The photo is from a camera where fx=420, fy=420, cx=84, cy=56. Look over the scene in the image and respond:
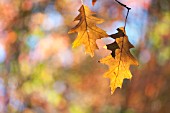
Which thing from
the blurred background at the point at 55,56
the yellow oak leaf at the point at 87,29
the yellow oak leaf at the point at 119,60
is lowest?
the blurred background at the point at 55,56

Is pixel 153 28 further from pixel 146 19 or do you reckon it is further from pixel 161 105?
pixel 161 105

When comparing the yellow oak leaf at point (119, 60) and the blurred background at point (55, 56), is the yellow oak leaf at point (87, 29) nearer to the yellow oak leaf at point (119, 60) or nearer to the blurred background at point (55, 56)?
the yellow oak leaf at point (119, 60)

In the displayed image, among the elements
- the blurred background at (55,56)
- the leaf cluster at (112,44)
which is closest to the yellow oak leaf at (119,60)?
the leaf cluster at (112,44)

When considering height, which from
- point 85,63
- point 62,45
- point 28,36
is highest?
point 28,36

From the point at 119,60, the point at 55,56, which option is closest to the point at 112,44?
the point at 119,60

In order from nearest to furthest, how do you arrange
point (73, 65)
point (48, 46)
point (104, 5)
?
point (104, 5) → point (48, 46) → point (73, 65)

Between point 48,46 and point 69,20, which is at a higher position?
point 69,20

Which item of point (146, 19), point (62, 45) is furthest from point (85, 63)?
point (146, 19)

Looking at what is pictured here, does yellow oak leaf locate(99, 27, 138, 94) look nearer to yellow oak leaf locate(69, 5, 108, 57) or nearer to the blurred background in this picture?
yellow oak leaf locate(69, 5, 108, 57)

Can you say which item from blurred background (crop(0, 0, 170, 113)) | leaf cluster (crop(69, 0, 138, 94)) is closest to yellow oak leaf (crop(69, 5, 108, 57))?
leaf cluster (crop(69, 0, 138, 94))
